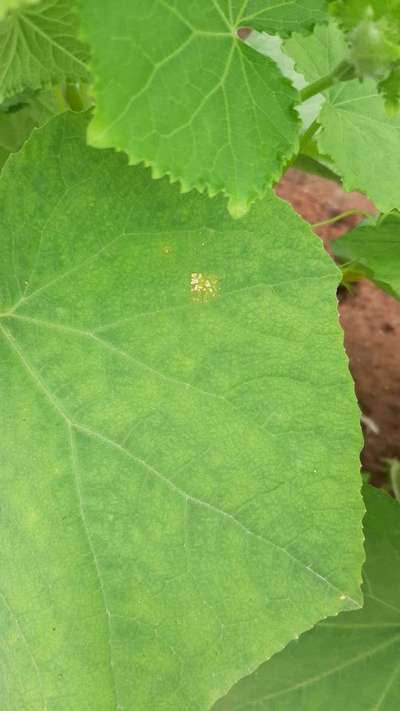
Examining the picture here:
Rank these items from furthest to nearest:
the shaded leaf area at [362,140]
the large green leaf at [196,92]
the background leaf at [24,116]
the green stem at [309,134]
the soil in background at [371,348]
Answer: the soil in background at [371,348], the background leaf at [24,116], the green stem at [309,134], the shaded leaf area at [362,140], the large green leaf at [196,92]

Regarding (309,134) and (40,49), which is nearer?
(40,49)

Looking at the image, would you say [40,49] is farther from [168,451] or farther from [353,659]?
[353,659]

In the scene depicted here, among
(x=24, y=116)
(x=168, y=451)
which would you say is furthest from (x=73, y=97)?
(x=168, y=451)

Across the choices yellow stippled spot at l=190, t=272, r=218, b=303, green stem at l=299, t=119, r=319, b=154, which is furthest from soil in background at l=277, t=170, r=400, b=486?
yellow stippled spot at l=190, t=272, r=218, b=303

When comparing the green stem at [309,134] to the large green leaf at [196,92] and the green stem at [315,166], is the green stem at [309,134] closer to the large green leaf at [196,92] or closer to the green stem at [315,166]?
the green stem at [315,166]

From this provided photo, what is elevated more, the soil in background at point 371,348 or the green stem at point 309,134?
the green stem at point 309,134

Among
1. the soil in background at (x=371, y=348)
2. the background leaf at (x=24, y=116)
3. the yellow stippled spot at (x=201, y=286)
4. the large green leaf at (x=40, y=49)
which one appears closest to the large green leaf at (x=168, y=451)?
the yellow stippled spot at (x=201, y=286)

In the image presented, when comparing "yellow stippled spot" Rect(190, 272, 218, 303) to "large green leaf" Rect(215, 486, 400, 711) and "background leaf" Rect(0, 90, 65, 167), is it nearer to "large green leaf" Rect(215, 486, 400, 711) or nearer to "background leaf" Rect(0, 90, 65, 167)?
"background leaf" Rect(0, 90, 65, 167)
